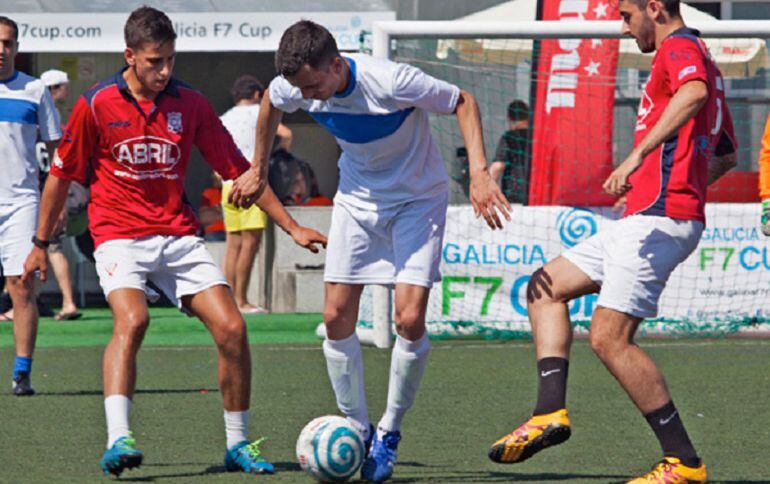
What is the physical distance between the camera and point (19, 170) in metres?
9.88

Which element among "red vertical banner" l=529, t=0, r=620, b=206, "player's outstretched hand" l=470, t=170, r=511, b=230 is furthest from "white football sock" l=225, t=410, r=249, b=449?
"red vertical banner" l=529, t=0, r=620, b=206

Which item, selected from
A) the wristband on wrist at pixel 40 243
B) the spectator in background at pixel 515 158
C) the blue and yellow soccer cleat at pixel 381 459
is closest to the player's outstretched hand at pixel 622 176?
the blue and yellow soccer cleat at pixel 381 459

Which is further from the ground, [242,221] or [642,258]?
[642,258]

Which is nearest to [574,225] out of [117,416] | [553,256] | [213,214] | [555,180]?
[553,256]

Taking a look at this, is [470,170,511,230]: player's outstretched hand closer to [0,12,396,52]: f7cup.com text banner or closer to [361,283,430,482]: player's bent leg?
[361,283,430,482]: player's bent leg

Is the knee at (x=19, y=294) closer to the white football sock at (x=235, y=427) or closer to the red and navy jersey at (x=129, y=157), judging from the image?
the red and navy jersey at (x=129, y=157)

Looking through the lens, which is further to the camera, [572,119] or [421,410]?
[572,119]

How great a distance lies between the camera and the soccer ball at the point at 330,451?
6.39 meters

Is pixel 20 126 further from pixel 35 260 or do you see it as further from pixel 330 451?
pixel 330 451

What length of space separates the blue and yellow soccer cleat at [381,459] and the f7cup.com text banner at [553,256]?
611 centimetres

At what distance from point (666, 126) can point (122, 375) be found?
2346 millimetres

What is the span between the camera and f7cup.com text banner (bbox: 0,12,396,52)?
1489 centimetres

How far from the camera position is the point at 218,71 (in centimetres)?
1758

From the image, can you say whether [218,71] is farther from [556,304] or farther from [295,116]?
[556,304]
